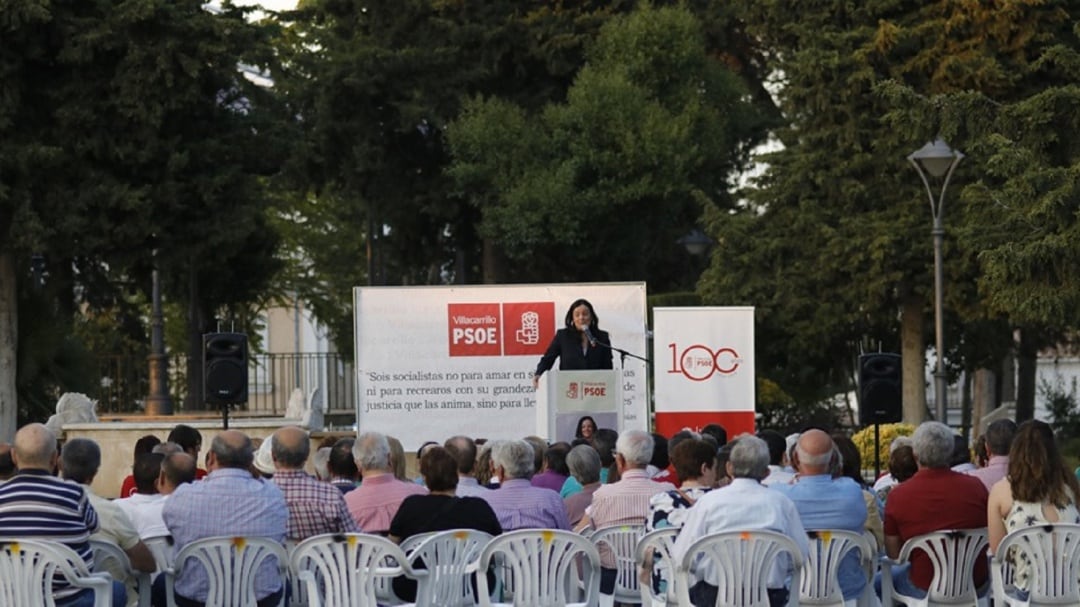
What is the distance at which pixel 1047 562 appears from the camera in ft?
31.3

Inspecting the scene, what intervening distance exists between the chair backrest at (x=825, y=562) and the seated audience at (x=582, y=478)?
172 centimetres

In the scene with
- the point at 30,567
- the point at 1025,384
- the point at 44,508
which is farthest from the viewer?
the point at 1025,384

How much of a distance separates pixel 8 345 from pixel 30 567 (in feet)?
73.4

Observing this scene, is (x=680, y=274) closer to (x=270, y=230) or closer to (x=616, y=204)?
(x=616, y=204)

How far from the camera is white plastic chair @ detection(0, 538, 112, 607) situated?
8.74 meters

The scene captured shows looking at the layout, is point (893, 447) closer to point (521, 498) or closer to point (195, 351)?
point (521, 498)

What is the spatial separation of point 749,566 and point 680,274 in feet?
99.8

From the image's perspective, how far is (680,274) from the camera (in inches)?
1549

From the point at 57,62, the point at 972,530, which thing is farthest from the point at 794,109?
the point at 972,530

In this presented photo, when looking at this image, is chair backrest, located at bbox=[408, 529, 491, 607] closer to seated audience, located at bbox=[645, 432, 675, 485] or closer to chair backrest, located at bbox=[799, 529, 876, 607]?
chair backrest, located at bbox=[799, 529, 876, 607]

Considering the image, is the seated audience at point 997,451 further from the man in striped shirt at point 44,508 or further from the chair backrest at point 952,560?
the man in striped shirt at point 44,508

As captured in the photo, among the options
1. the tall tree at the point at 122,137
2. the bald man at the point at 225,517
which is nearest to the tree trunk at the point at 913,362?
the tall tree at the point at 122,137

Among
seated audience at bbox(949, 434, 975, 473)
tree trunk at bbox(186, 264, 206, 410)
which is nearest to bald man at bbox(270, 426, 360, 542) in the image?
seated audience at bbox(949, 434, 975, 473)

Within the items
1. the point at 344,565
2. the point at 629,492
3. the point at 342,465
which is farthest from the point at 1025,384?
the point at 344,565
